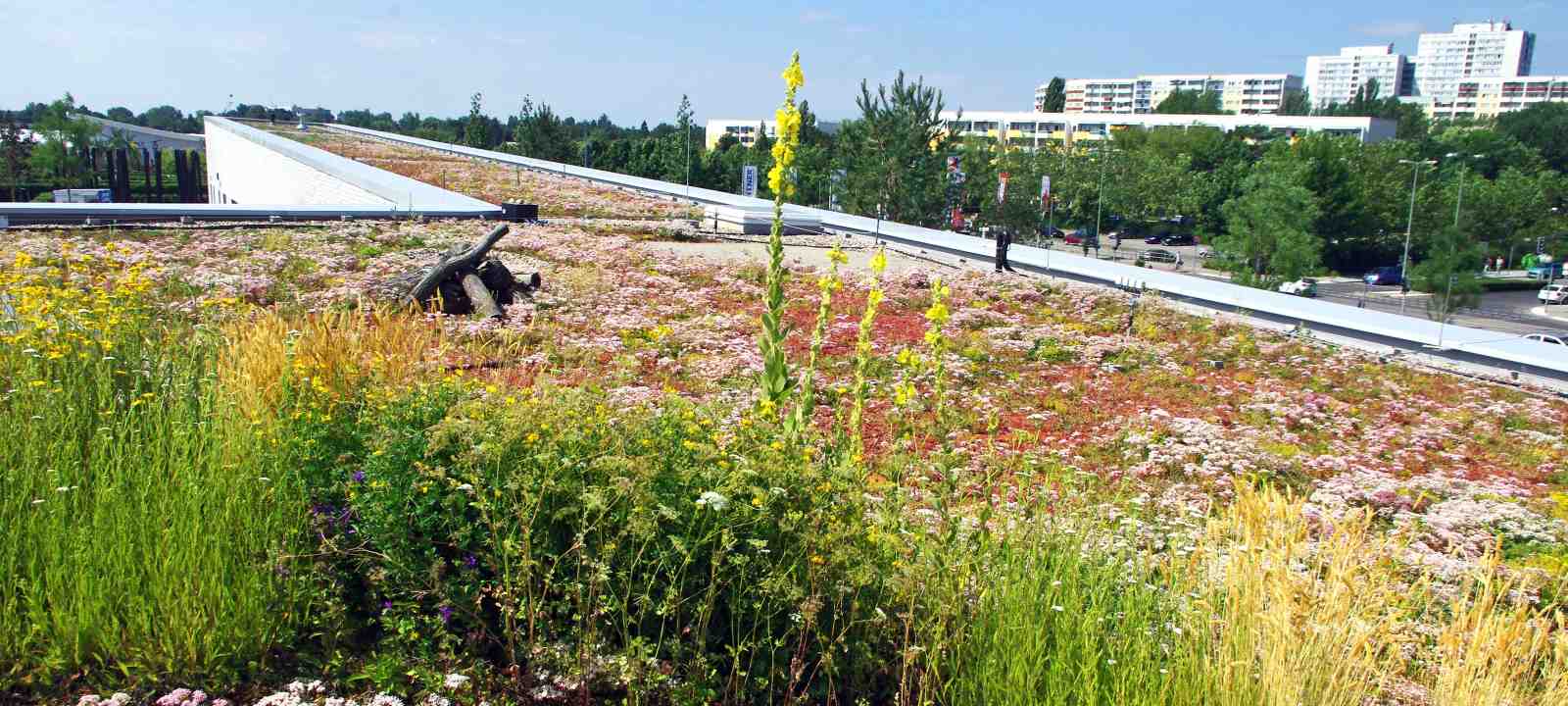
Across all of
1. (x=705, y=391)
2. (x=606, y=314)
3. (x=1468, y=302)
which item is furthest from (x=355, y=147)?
(x=1468, y=302)

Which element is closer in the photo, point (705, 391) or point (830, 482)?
point (830, 482)

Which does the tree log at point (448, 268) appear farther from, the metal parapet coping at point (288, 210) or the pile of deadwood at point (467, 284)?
the metal parapet coping at point (288, 210)

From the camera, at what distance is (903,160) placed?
3506 cm

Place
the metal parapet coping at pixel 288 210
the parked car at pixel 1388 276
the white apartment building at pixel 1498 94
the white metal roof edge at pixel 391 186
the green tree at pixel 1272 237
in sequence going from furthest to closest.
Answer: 1. the white apartment building at pixel 1498 94
2. the parked car at pixel 1388 276
3. the green tree at pixel 1272 237
4. the white metal roof edge at pixel 391 186
5. the metal parapet coping at pixel 288 210

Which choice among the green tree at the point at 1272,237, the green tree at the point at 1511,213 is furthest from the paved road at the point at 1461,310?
the green tree at the point at 1511,213

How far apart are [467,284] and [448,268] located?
0.26 meters

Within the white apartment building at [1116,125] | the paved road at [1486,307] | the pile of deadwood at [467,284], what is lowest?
the paved road at [1486,307]

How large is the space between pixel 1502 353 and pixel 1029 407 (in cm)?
624

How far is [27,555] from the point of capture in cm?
307

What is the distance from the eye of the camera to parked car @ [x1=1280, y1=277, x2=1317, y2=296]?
45472 mm

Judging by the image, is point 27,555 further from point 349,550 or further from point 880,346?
point 880,346

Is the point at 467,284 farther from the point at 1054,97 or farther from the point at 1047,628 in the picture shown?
the point at 1054,97

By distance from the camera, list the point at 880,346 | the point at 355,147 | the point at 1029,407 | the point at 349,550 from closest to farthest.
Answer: the point at 349,550, the point at 1029,407, the point at 880,346, the point at 355,147

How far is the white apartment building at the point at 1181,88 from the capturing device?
167000 mm
